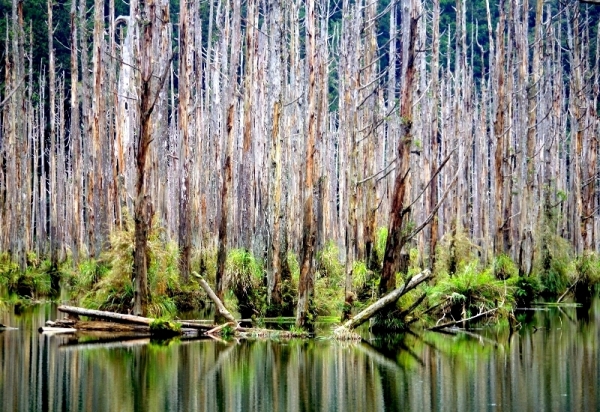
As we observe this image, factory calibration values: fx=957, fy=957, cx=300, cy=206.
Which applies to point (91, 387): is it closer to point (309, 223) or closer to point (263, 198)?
point (309, 223)

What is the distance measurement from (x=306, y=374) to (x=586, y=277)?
15.9 m

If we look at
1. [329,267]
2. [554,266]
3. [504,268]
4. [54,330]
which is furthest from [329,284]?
[54,330]

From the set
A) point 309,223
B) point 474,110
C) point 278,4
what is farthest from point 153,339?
point 474,110

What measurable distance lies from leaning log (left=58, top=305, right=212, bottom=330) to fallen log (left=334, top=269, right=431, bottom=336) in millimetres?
2448

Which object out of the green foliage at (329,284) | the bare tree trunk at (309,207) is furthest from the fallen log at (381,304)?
the green foliage at (329,284)

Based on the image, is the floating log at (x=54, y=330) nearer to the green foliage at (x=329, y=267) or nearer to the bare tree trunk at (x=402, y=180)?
the bare tree trunk at (x=402, y=180)

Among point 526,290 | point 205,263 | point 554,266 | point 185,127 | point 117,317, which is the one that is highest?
point 185,127

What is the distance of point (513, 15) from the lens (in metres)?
27.1

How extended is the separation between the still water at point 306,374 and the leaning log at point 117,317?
2.22 ft

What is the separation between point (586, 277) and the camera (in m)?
26.2

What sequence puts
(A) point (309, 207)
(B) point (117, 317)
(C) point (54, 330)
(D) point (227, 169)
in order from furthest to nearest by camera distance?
(D) point (227, 169) → (A) point (309, 207) → (B) point (117, 317) → (C) point (54, 330)

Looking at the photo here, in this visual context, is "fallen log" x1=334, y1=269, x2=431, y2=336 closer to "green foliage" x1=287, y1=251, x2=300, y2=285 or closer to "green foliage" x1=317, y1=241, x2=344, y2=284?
"green foliage" x1=287, y1=251, x2=300, y2=285

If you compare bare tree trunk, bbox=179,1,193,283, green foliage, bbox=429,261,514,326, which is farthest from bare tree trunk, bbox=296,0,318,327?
bare tree trunk, bbox=179,1,193,283

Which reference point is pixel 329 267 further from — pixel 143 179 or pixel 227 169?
pixel 143 179
